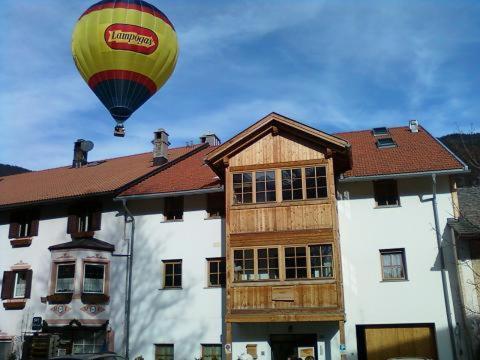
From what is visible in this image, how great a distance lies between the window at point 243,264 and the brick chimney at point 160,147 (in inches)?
382

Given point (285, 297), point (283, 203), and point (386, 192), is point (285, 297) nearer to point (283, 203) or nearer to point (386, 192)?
point (283, 203)

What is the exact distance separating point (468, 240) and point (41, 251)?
751 inches

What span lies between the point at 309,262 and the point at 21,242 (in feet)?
48.6

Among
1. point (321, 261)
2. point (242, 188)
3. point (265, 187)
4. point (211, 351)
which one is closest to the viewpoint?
point (321, 261)

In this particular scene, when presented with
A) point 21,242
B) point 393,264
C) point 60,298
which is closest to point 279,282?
point 393,264

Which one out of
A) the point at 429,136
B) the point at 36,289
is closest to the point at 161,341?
the point at 36,289

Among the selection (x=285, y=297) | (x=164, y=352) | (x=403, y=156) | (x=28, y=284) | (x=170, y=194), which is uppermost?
(x=403, y=156)

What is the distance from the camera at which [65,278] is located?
981 inches

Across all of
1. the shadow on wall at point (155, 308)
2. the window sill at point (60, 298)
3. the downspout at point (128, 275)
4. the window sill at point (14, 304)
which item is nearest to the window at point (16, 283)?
the window sill at point (14, 304)

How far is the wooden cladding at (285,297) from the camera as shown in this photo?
773 inches

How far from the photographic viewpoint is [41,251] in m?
26.2

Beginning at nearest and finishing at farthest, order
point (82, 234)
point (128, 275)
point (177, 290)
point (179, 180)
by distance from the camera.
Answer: point (177, 290)
point (128, 275)
point (179, 180)
point (82, 234)

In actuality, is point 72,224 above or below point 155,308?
above

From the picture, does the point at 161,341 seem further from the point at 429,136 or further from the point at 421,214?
the point at 429,136
